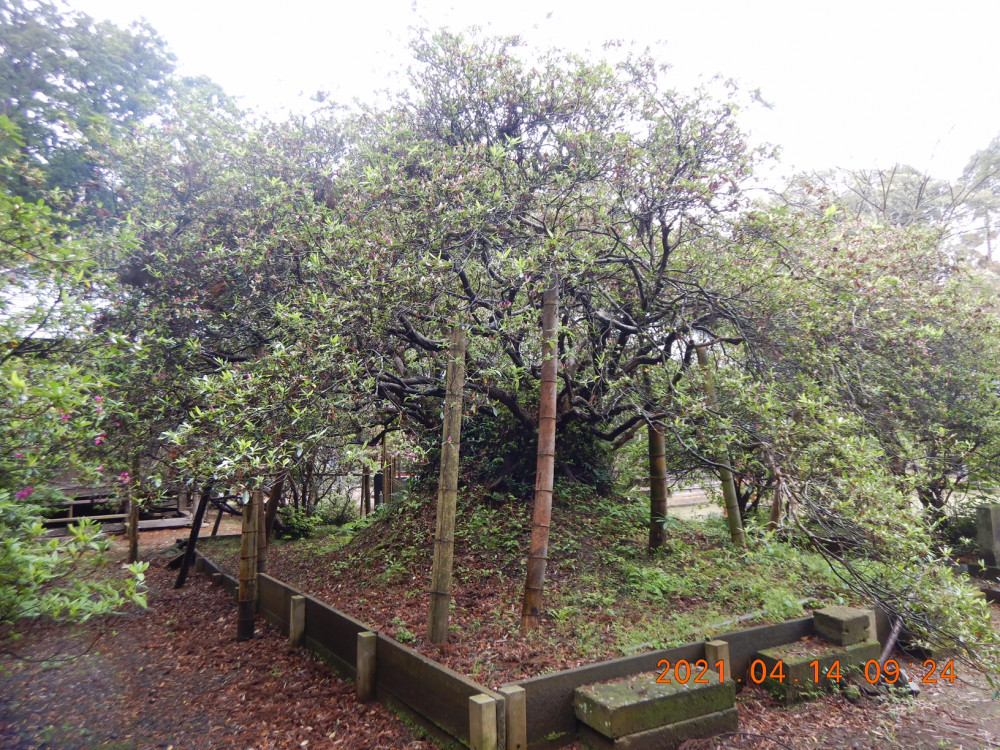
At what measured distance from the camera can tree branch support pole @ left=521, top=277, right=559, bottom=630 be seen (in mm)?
6214

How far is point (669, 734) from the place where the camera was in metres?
5.07

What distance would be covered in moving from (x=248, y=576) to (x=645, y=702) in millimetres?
5553

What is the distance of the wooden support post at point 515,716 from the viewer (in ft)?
15.2

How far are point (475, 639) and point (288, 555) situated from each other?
7114 mm

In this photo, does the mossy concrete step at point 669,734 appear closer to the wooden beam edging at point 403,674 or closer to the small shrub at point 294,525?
the wooden beam edging at point 403,674

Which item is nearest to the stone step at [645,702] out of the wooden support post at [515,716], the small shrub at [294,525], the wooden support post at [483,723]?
the wooden support post at [515,716]

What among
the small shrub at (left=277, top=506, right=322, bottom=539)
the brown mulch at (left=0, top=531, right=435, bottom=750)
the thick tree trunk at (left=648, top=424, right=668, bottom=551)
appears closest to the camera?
the brown mulch at (left=0, top=531, right=435, bottom=750)

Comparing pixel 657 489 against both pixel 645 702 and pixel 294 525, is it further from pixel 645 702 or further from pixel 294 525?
pixel 294 525

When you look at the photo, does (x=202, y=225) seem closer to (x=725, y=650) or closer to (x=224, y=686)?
(x=224, y=686)

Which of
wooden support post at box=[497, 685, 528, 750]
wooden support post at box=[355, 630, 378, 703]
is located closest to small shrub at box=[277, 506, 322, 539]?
wooden support post at box=[355, 630, 378, 703]

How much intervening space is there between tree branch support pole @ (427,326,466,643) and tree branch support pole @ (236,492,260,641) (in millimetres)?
3258

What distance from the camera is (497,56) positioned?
6.91 metres

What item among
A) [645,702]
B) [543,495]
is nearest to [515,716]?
[645,702]
